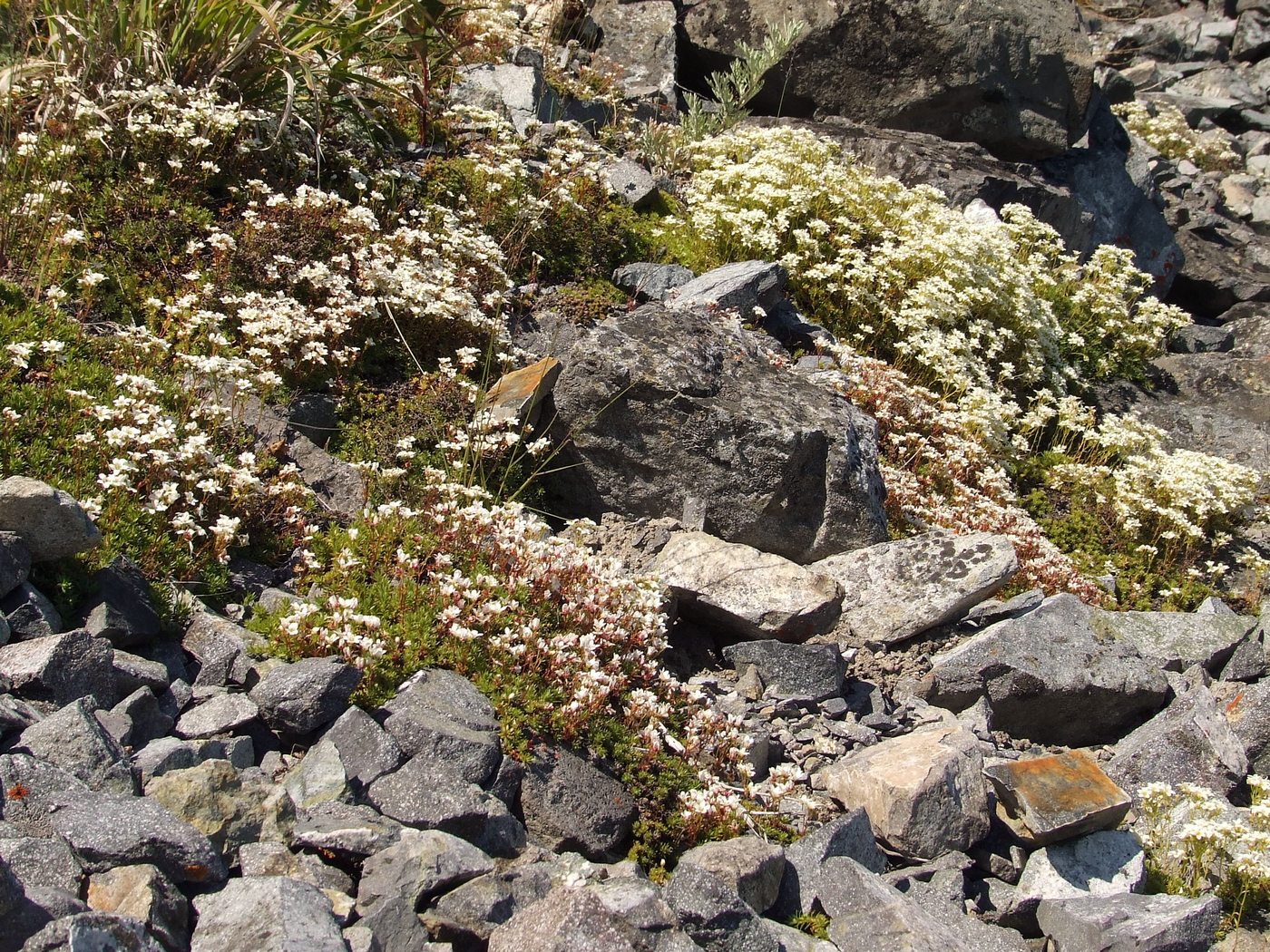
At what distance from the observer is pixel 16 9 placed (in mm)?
8203

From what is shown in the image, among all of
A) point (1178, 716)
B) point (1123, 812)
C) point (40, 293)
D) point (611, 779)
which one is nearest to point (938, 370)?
point (1178, 716)

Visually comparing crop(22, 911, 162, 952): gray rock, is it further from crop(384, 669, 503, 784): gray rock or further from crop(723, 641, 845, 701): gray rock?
crop(723, 641, 845, 701): gray rock

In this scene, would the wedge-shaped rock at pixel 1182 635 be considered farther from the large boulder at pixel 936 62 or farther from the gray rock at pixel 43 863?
the large boulder at pixel 936 62

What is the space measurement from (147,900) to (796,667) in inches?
145

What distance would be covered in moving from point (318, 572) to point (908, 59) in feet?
37.0

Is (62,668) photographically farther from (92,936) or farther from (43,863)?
(92,936)

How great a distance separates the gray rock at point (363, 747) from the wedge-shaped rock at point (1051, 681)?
131 inches

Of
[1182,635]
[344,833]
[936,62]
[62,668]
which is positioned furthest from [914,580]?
[936,62]

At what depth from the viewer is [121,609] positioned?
4.77 meters

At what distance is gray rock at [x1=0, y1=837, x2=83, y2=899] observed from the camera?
323cm

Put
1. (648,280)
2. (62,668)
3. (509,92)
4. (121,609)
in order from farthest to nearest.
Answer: (509,92), (648,280), (121,609), (62,668)

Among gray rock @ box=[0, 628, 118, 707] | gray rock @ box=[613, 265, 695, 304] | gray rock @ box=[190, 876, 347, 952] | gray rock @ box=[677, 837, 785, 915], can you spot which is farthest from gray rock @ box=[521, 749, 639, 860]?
gray rock @ box=[613, 265, 695, 304]

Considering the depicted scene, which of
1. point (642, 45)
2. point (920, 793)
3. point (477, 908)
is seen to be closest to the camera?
point (477, 908)

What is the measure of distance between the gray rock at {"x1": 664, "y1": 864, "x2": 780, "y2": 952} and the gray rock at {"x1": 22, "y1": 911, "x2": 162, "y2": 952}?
1.79m
